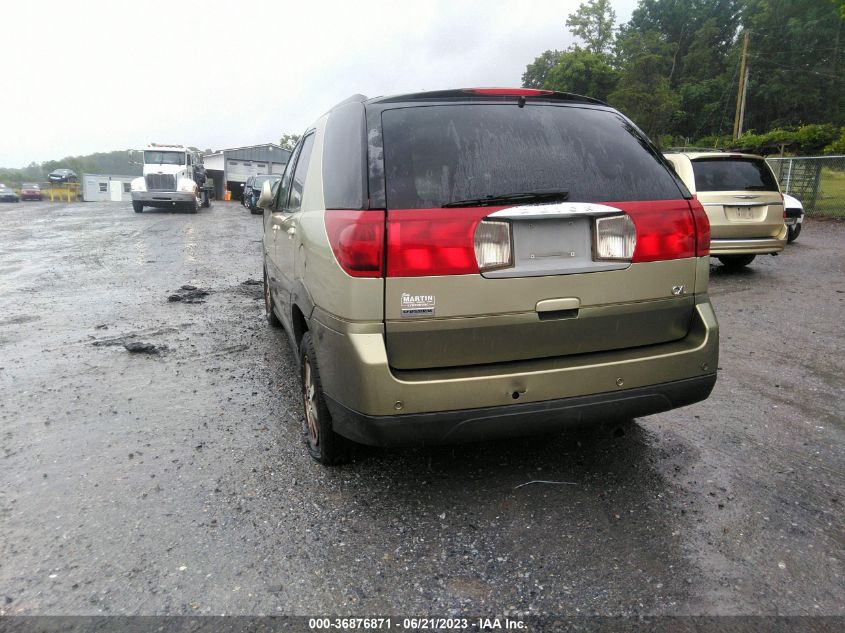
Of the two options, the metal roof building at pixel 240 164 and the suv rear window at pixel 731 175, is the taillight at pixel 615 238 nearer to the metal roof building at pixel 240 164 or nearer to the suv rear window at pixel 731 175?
the suv rear window at pixel 731 175

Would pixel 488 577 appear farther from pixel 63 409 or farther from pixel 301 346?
pixel 63 409

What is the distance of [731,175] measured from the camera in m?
Result: 9.15

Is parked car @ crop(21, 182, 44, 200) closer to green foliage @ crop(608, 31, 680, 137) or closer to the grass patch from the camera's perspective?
green foliage @ crop(608, 31, 680, 137)

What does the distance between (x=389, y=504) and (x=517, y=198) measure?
61.5 inches

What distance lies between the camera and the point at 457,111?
2943 mm

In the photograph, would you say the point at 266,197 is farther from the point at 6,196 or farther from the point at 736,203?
the point at 6,196

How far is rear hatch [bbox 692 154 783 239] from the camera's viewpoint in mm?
8977

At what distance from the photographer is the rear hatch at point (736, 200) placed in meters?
8.98

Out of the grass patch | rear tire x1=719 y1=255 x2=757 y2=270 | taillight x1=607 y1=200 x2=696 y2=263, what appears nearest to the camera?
taillight x1=607 y1=200 x2=696 y2=263

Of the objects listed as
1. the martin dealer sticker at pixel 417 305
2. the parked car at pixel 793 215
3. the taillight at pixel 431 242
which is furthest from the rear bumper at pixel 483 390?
the parked car at pixel 793 215

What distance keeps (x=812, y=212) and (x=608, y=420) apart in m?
19.3

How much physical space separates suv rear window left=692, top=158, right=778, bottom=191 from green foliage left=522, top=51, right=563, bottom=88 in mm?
78552

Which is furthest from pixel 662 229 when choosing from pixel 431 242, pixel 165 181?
pixel 165 181

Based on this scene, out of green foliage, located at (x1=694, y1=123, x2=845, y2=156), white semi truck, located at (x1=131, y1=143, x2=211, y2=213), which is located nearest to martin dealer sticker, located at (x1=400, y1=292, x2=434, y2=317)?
white semi truck, located at (x1=131, y1=143, x2=211, y2=213)
